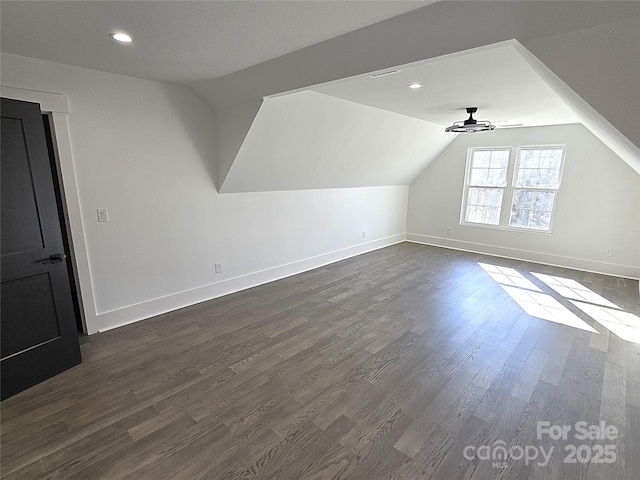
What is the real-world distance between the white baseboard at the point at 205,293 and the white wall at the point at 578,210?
2.67 meters

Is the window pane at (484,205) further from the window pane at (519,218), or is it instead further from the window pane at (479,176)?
the window pane at (519,218)

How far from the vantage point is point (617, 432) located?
1894 millimetres

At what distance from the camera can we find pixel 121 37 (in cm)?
192

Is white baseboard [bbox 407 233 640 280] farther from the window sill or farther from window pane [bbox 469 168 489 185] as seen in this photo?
window pane [bbox 469 168 489 185]

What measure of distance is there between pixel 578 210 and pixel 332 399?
17.3 ft

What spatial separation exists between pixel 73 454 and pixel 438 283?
4.19 meters

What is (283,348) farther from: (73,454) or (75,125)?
(75,125)

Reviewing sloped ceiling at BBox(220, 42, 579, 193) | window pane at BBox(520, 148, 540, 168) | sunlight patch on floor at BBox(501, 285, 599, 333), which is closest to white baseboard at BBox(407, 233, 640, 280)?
window pane at BBox(520, 148, 540, 168)

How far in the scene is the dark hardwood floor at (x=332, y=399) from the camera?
170 centimetres

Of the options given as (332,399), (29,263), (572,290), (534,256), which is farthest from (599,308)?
(29,263)

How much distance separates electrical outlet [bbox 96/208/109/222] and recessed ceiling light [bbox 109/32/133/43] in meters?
1.55

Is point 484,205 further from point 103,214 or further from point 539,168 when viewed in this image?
point 103,214

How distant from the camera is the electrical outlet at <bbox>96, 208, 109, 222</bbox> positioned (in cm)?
287

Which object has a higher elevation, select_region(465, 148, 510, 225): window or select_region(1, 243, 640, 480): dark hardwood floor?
select_region(465, 148, 510, 225): window
